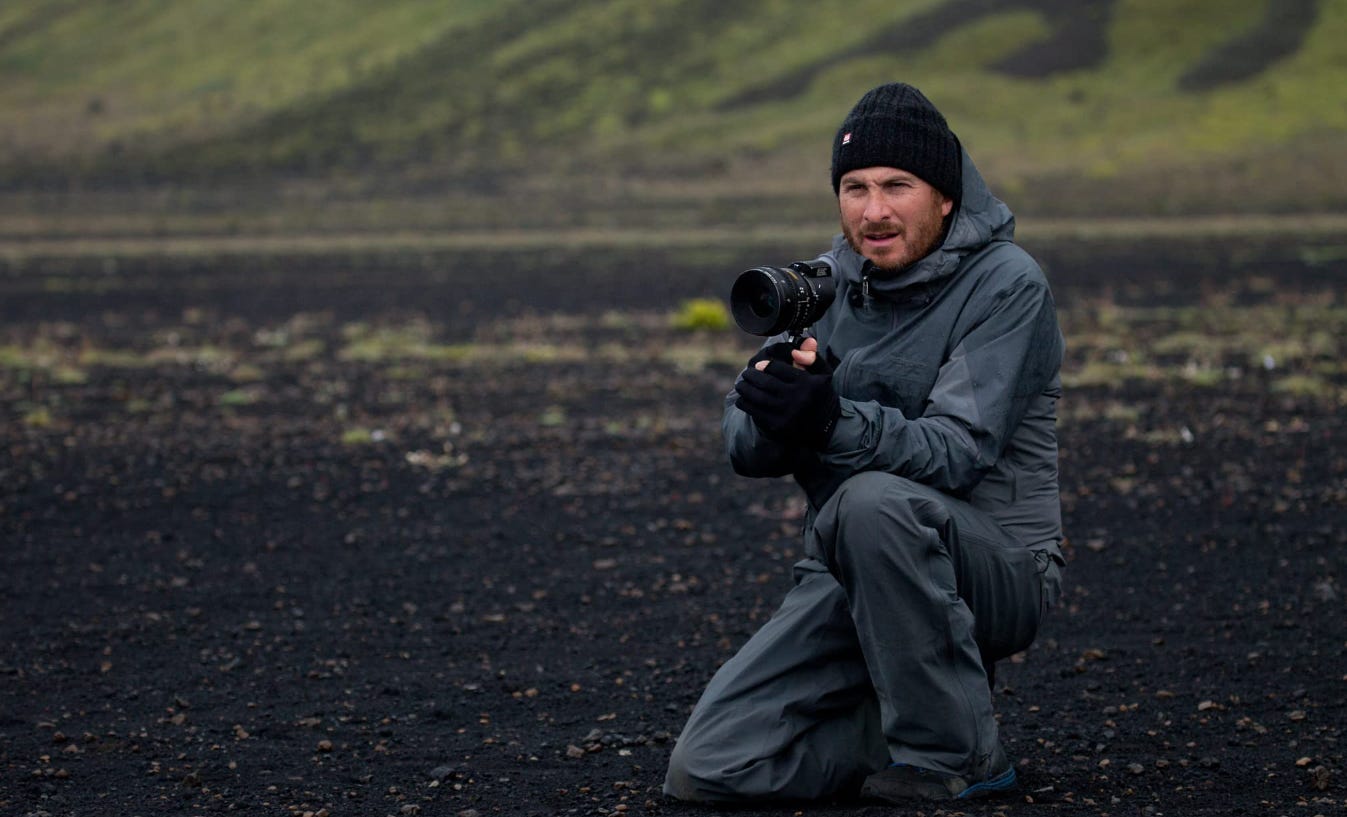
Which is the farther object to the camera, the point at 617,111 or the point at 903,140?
the point at 617,111

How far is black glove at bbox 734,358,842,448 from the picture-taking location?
4098 millimetres

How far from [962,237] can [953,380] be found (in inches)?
15.5

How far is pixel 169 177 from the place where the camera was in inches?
1924

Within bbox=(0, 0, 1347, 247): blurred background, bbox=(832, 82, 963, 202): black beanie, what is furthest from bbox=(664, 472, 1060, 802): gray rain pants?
bbox=(0, 0, 1347, 247): blurred background

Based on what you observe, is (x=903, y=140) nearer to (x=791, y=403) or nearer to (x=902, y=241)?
(x=902, y=241)

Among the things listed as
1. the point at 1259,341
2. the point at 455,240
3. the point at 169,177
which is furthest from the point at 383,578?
the point at 169,177

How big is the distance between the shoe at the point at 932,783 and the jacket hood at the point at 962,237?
125 cm

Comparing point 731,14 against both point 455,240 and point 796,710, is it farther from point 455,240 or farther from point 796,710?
point 796,710

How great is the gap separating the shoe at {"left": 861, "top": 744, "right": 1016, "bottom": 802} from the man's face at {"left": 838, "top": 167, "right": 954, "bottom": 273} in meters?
1.30

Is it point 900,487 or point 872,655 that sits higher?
point 900,487

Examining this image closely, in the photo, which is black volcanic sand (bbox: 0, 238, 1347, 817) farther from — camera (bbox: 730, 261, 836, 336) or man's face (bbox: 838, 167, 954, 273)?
man's face (bbox: 838, 167, 954, 273)

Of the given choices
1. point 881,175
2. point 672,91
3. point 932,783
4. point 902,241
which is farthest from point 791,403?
point 672,91

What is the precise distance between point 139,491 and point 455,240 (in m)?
22.6

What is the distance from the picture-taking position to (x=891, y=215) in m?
4.38
